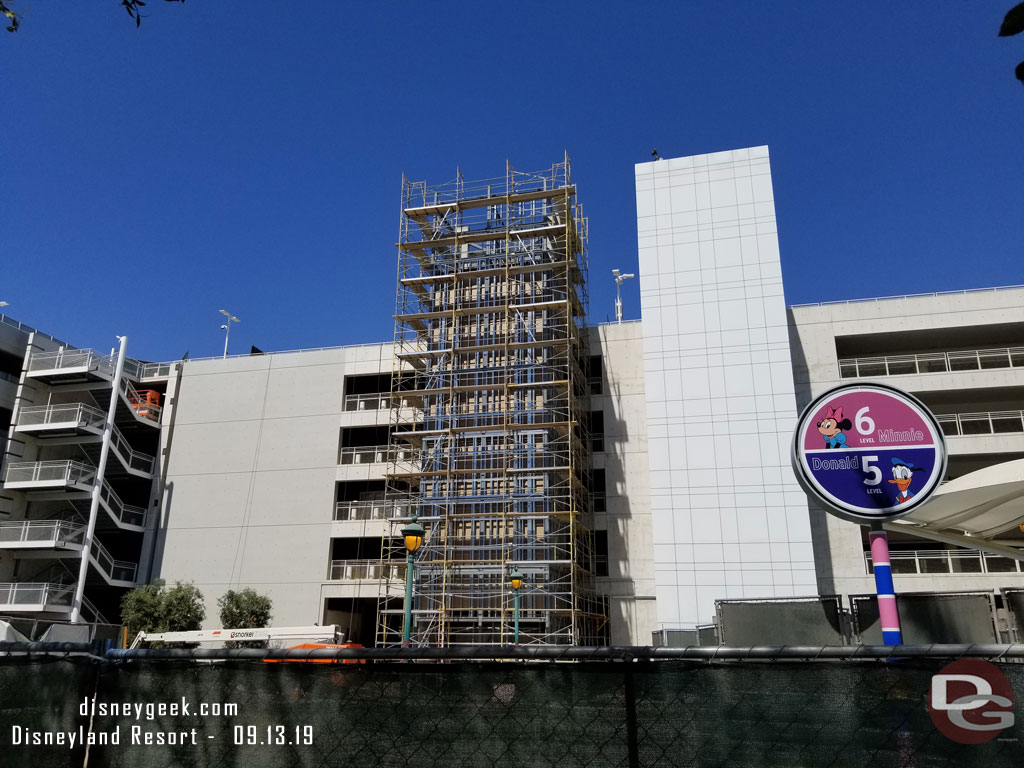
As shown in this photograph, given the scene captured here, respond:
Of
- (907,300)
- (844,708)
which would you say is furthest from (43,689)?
(907,300)

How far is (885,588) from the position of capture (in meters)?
6.62

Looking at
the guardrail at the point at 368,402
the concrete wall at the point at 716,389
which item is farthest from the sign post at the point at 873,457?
the guardrail at the point at 368,402

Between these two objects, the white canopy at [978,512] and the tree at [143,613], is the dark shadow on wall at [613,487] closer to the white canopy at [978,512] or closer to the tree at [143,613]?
the tree at [143,613]

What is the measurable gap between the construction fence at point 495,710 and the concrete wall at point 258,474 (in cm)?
3472

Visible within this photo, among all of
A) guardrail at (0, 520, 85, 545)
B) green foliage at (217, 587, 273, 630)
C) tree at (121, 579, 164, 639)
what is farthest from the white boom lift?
guardrail at (0, 520, 85, 545)

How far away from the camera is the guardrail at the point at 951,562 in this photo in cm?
3259

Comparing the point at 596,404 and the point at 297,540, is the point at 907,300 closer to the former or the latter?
the point at 596,404

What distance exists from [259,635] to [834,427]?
27.2 metres

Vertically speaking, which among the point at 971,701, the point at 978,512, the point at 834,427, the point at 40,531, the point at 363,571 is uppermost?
the point at 40,531

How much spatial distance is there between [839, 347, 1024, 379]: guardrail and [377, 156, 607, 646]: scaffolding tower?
1288 cm

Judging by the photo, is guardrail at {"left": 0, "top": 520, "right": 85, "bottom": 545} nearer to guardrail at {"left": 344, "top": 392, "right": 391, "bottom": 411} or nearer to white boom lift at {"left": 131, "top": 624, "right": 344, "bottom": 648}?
white boom lift at {"left": 131, "top": 624, "right": 344, "bottom": 648}

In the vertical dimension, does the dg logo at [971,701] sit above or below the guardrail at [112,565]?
below

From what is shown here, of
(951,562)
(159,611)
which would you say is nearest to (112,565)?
(159,611)

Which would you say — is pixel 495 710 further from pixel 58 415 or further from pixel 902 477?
pixel 58 415
